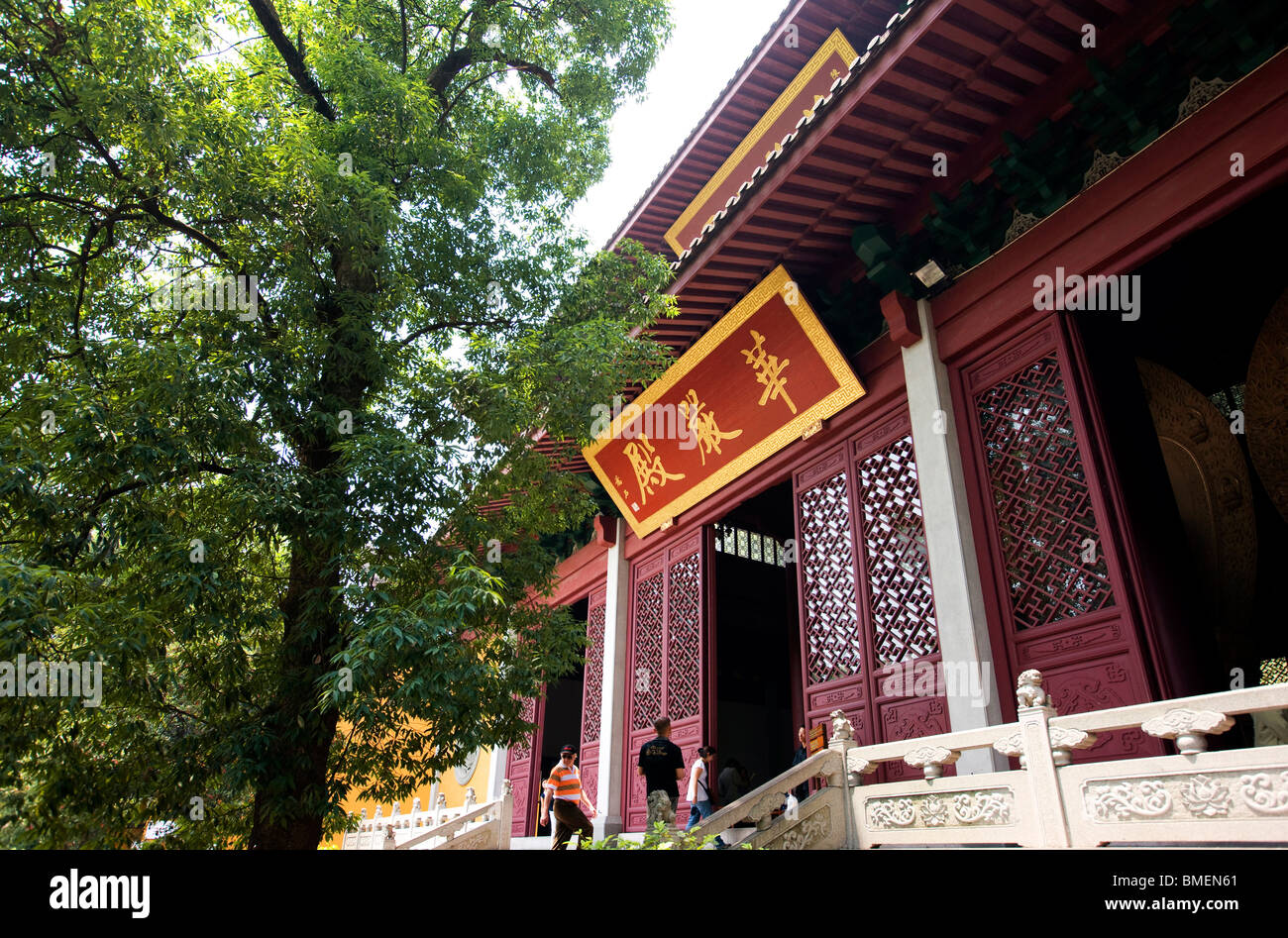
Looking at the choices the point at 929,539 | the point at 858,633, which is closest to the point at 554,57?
the point at 929,539

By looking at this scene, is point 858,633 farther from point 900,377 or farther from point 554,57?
point 554,57

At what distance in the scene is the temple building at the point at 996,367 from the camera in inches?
165

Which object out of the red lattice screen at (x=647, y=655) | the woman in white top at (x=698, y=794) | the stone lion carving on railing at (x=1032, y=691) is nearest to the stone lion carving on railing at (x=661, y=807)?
the woman in white top at (x=698, y=794)

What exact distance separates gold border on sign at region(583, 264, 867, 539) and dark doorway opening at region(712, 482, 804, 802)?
2.76 meters

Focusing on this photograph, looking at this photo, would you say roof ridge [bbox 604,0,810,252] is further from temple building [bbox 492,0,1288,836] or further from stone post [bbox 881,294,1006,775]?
stone post [bbox 881,294,1006,775]

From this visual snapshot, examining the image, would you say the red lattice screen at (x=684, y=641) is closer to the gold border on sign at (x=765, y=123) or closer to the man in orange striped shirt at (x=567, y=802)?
the man in orange striped shirt at (x=567, y=802)

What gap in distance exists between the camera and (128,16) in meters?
3.63

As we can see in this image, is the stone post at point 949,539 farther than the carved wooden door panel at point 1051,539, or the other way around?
the stone post at point 949,539

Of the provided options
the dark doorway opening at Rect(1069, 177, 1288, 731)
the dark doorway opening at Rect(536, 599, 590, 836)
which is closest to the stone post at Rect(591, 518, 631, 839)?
the dark doorway opening at Rect(536, 599, 590, 836)

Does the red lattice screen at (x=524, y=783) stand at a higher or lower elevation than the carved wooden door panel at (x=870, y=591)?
lower

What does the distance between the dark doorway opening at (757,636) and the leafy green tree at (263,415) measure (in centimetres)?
603

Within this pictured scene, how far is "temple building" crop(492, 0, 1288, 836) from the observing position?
13.7 feet

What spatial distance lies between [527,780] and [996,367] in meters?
8.26

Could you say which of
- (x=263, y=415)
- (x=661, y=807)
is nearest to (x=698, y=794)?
(x=661, y=807)
